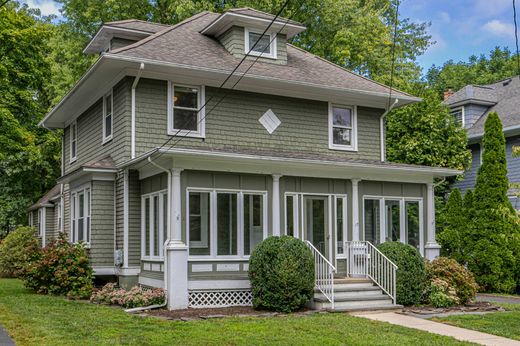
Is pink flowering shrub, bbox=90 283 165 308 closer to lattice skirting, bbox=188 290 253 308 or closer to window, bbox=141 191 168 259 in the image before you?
lattice skirting, bbox=188 290 253 308

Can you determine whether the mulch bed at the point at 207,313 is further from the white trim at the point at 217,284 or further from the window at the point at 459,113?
the window at the point at 459,113

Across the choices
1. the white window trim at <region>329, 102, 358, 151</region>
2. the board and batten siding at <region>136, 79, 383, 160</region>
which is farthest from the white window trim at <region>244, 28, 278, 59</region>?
the white window trim at <region>329, 102, 358, 151</region>

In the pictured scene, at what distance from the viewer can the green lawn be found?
411 inches

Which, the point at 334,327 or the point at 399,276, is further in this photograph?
the point at 399,276

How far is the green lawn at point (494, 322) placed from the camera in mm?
10445

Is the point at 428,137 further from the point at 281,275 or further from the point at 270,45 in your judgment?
the point at 281,275

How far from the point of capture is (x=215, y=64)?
1559cm

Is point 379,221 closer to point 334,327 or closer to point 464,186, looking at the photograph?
point 334,327

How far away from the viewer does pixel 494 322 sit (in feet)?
37.5

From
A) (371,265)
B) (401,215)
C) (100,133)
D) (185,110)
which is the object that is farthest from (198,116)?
(401,215)

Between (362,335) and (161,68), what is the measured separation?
8377 millimetres

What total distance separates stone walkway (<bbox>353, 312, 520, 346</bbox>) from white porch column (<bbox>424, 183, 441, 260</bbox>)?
3.85 meters

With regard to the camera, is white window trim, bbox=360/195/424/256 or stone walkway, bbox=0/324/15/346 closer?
stone walkway, bbox=0/324/15/346

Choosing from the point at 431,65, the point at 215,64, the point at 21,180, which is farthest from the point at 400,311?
the point at 431,65
